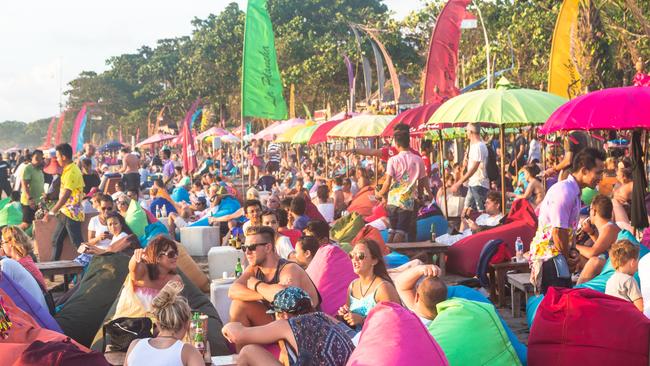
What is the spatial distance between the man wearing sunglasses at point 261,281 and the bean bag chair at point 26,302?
151 cm

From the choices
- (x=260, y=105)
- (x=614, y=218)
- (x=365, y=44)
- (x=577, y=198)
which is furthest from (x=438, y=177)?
(x=365, y=44)

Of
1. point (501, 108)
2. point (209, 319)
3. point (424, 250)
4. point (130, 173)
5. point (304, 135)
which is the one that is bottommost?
point (424, 250)

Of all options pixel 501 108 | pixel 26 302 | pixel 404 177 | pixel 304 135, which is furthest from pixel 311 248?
pixel 304 135

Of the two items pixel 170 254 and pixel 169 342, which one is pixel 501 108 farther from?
pixel 169 342

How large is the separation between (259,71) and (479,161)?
323cm

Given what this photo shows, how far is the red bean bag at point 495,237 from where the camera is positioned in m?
10.7

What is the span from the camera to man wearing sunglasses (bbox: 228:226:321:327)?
251 inches

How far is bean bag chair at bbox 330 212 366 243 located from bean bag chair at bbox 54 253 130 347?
3947 millimetres

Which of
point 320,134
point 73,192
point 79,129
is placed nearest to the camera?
point 73,192

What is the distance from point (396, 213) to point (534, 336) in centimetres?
616

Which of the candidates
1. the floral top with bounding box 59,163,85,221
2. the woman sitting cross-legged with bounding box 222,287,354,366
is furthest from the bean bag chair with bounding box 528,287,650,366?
the floral top with bounding box 59,163,85,221

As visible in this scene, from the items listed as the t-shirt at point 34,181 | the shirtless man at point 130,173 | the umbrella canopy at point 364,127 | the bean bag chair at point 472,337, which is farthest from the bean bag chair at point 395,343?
the umbrella canopy at point 364,127

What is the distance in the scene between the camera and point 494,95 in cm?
1196

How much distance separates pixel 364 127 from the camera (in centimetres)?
1947
